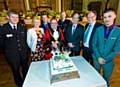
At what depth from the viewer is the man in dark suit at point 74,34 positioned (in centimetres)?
238

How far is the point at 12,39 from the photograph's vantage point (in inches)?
81.0

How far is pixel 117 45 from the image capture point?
1806 mm

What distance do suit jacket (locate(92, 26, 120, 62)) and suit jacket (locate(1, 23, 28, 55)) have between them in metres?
1.05

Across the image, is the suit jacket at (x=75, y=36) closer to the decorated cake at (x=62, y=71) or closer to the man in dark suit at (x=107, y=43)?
the man in dark suit at (x=107, y=43)

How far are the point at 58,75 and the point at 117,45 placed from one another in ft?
2.83

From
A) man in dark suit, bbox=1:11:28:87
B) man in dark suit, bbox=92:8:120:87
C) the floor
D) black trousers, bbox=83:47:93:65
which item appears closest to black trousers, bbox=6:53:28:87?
man in dark suit, bbox=1:11:28:87

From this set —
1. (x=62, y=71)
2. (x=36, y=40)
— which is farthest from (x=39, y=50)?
(x=62, y=71)

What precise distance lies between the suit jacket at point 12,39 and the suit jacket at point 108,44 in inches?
41.3

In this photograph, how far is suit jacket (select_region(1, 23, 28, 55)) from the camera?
2029 mm

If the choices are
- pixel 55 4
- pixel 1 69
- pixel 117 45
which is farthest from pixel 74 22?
pixel 55 4

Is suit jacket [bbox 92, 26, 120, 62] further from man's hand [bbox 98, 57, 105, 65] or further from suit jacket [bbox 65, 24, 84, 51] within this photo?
suit jacket [bbox 65, 24, 84, 51]

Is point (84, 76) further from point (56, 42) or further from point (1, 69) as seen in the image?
point (1, 69)

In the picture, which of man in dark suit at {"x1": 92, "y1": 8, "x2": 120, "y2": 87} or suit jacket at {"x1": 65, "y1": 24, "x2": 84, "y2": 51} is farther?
suit jacket at {"x1": 65, "y1": 24, "x2": 84, "y2": 51}

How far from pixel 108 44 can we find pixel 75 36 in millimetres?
703
